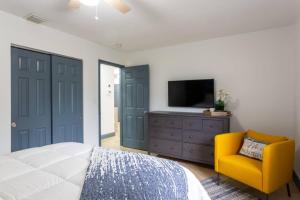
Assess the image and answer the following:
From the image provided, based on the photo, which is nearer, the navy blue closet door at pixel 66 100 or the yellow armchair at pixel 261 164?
the yellow armchair at pixel 261 164

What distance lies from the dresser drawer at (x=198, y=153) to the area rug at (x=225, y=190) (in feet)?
1.37

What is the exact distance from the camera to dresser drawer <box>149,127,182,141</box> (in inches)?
140

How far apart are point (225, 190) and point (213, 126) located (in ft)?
3.24

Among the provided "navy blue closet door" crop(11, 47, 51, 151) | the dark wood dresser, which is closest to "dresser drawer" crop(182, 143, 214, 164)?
the dark wood dresser

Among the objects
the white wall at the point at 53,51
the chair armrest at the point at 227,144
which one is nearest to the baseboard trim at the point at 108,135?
the white wall at the point at 53,51

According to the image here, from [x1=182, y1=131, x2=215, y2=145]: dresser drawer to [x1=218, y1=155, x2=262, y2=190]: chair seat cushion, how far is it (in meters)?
0.59

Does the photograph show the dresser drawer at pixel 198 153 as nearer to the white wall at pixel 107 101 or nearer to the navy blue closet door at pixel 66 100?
the navy blue closet door at pixel 66 100

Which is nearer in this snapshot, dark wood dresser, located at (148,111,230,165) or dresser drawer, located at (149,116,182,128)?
dark wood dresser, located at (148,111,230,165)

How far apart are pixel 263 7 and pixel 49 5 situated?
8.80 ft

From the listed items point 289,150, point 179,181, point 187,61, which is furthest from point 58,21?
point 289,150

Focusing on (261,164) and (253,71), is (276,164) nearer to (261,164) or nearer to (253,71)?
→ (261,164)

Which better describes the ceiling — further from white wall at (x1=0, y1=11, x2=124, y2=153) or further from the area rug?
the area rug

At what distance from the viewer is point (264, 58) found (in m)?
3.21

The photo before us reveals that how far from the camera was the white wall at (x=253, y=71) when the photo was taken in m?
3.05
